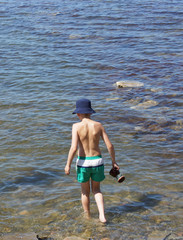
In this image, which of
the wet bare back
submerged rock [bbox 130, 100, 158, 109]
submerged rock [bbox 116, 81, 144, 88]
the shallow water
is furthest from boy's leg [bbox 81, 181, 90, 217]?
submerged rock [bbox 116, 81, 144, 88]

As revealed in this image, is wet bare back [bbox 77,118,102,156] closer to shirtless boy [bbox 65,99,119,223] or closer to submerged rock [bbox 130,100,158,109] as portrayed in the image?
shirtless boy [bbox 65,99,119,223]

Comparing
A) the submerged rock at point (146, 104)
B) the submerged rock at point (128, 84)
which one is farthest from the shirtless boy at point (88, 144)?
the submerged rock at point (128, 84)

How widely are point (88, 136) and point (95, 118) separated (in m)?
4.75

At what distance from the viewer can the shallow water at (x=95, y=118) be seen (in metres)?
6.59

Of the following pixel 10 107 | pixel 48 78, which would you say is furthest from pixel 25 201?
pixel 48 78

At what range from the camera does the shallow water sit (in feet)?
21.6

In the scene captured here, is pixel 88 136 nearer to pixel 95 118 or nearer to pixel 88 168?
pixel 88 168

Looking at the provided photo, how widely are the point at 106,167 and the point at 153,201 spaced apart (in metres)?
1.58

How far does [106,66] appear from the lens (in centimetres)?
1586

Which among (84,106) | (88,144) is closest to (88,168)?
(88,144)

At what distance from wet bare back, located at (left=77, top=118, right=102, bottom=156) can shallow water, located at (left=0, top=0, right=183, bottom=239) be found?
1216 millimetres

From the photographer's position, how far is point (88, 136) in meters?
6.18

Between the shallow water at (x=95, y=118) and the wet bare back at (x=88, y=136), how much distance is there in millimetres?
1216

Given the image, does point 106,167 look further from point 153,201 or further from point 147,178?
point 153,201
